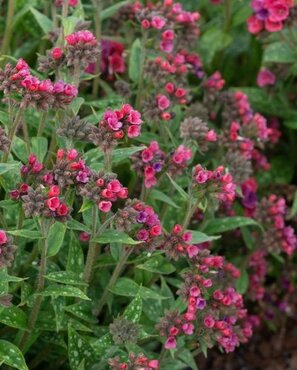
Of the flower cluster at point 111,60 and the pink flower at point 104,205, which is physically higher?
the pink flower at point 104,205

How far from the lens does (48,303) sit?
2875mm

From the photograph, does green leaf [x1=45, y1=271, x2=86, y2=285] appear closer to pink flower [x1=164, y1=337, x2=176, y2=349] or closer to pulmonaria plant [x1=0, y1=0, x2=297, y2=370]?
pulmonaria plant [x1=0, y1=0, x2=297, y2=370]

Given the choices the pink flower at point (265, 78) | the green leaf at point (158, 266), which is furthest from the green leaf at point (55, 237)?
the pink flower at point (265, 78)

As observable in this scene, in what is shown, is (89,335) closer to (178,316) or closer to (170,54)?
(178,316)

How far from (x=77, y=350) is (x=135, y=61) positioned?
4.61 feet

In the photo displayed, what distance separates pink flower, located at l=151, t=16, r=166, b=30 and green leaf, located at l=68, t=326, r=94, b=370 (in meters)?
1.35

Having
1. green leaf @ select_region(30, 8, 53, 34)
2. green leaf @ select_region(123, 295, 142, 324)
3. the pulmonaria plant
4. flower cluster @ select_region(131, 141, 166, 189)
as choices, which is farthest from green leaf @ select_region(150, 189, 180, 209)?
green leaf @ select_region(30, 8, 53, 34)

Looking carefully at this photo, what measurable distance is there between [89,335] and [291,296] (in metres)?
1.71

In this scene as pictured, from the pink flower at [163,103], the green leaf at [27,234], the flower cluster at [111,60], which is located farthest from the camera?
the flower cluster at [111,60]

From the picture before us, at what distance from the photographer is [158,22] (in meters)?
3.22

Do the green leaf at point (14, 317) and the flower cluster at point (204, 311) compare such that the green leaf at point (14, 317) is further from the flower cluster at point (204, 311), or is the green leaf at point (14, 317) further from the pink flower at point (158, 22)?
the pink flower at point (158, 22)

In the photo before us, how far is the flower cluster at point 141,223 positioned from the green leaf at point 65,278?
24cm

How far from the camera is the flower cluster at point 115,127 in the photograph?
2.45 meters

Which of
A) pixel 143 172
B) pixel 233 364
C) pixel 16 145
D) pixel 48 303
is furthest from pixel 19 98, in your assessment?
pixel 233 364
